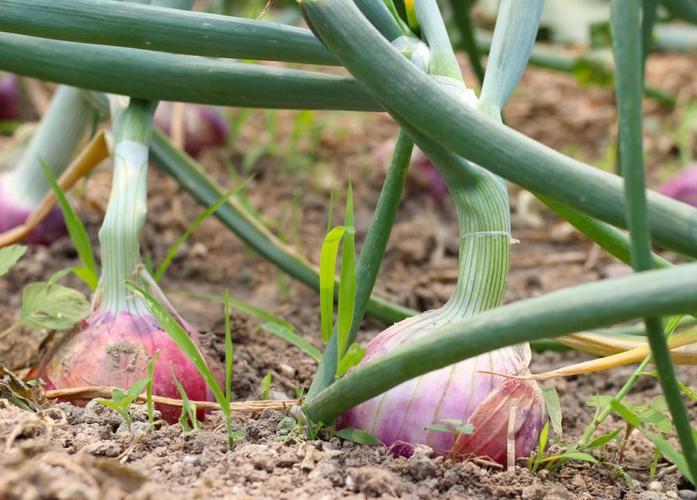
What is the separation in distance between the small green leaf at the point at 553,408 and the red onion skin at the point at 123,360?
33cm

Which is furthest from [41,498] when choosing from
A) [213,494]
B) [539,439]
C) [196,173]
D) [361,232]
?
[361,232]

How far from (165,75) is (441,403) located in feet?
1.55

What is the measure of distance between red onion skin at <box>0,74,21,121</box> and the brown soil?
370mm

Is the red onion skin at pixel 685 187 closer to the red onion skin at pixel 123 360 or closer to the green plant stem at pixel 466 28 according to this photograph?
the green plant stem at pixel 466 28

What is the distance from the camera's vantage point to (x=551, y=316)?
633 millimetres

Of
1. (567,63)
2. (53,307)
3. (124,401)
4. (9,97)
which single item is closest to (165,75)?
(53,307)

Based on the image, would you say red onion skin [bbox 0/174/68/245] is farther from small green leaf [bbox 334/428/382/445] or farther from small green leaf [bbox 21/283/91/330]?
small green leaf [bbox 334/428/382/445]

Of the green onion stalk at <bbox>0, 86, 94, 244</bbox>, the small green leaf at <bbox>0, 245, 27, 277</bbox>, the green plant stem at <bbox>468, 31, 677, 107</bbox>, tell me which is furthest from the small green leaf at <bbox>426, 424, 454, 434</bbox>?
the green plant stem at <bbox>468, 31, 677, 107</bbox>

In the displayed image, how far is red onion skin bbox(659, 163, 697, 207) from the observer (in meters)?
1.82

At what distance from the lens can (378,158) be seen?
2.15 m

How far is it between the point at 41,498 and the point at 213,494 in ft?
0.48

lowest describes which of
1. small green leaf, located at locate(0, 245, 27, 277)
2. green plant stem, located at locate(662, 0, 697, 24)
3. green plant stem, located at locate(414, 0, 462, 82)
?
small green leaf, located at locate(0, 245, 27, 277)

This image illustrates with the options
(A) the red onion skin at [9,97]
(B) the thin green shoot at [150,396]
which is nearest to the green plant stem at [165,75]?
(B) the thin green shoot at [150,396]

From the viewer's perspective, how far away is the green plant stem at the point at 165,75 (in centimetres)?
104
